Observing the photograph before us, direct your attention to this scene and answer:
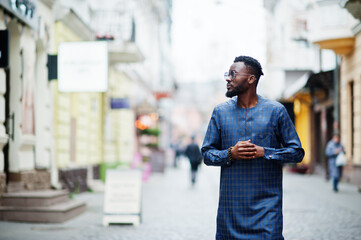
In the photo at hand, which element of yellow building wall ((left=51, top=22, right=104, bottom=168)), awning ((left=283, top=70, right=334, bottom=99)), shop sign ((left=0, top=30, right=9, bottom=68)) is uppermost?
awning ((left=283, top=70, right=334, bottom=99))

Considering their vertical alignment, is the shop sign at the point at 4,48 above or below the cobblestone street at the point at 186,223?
above

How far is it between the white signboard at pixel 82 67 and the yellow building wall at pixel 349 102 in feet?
31.8

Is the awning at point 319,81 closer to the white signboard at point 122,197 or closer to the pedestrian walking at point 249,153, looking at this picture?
the white signboard at point 122,197

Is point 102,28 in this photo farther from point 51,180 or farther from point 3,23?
point 3,23

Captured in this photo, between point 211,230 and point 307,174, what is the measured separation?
1822cm

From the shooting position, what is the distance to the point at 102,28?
57.2 feet

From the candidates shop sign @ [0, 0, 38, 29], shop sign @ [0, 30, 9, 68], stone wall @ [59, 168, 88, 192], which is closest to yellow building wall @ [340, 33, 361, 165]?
stone wall @ [59, 168, 88, 192]

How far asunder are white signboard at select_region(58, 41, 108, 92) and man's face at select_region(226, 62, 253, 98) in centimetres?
736

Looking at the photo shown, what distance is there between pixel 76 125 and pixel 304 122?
61.3 feet

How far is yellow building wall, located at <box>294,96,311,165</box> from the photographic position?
2820 cm

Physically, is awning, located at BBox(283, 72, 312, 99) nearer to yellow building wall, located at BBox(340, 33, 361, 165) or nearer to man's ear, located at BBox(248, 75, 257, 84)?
yellow building wall, located at BBox(340, 33, 361, 165)

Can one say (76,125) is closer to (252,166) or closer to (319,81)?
(319,81)

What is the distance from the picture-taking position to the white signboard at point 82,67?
10586 millimetres

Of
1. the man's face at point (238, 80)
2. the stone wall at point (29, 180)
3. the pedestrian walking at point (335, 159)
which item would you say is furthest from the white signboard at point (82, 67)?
the pedestrian walking at point (335, 159)
